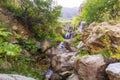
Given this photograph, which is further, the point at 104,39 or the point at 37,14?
the point at 37,14

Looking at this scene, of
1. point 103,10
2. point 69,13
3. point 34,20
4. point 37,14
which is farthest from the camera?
point 69,13

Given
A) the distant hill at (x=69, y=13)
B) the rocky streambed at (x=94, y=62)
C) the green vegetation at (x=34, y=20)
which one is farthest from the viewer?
the distant hill at (x=69, y=13)

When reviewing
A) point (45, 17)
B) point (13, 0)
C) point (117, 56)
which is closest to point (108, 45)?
point (117, 56)

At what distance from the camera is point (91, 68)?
1117 centimetres

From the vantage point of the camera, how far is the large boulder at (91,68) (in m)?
11.0

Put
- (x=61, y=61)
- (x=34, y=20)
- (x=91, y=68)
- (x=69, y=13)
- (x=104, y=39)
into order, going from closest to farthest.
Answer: (x=91, y=68) < (x=104, y=39) < (x=61, y=61) < (x=34, y=20) < (x=69, y=13)

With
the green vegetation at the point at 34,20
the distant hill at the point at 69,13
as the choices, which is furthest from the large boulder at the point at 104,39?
the distant hill at the point at 69,13

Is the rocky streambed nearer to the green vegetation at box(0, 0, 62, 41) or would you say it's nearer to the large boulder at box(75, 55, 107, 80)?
the large boulder at box(75, 55, 107, 80)

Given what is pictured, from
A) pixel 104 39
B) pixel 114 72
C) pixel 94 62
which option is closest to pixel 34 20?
pixel 104 39

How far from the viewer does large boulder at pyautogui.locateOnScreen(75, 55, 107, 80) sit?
433 inches

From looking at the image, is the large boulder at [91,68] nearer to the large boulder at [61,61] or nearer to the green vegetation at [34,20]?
the large boulder at [61,61]

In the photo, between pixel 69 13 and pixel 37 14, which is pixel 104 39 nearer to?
pixel 37 14

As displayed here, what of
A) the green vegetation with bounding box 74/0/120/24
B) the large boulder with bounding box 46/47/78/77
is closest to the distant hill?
the green vegetation with bounding box 74/0/120/24

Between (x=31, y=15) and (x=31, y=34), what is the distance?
161 centimetres
